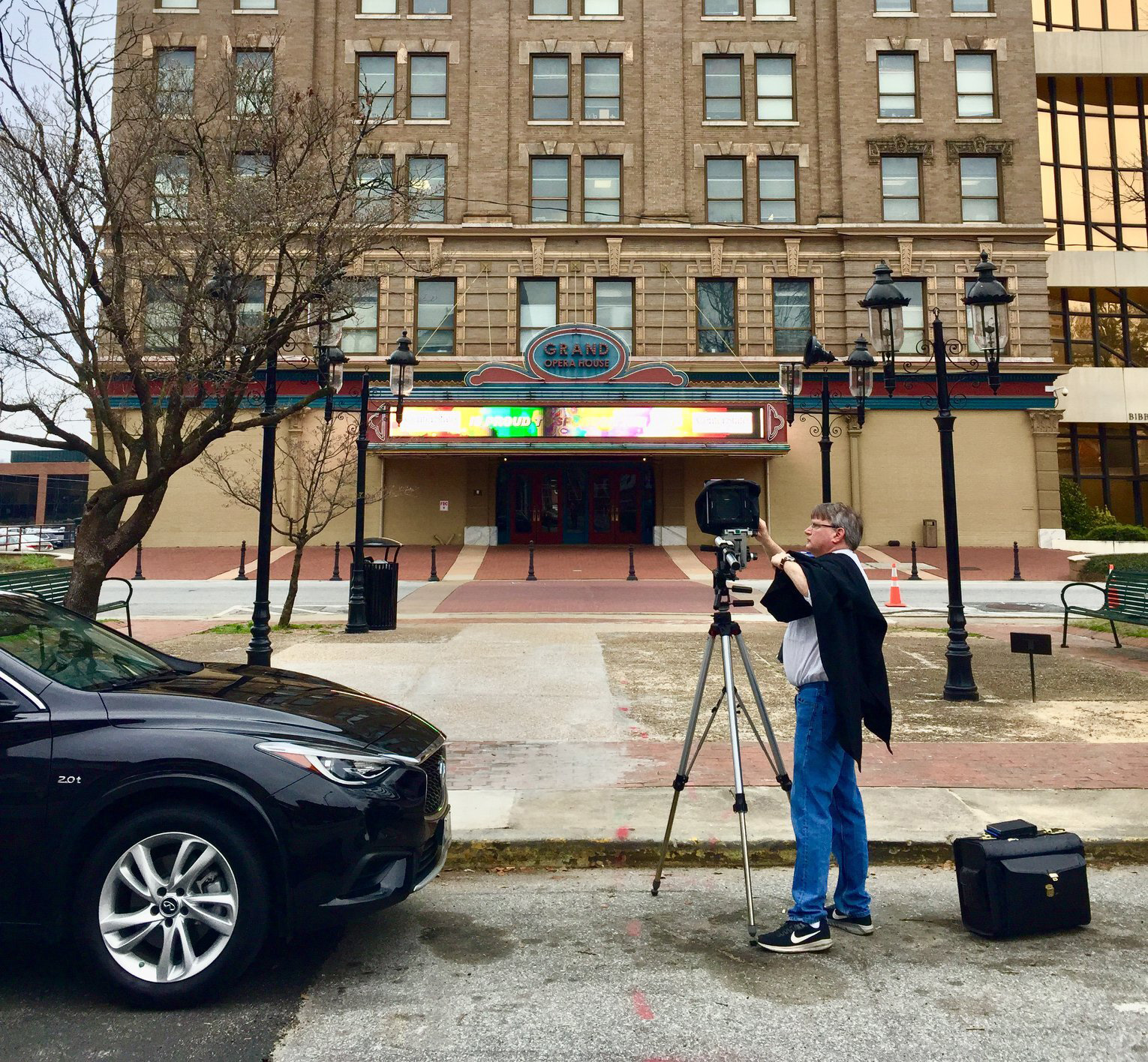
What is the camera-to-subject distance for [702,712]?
8203 millimetres

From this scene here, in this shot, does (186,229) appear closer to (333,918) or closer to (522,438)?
(333,918)

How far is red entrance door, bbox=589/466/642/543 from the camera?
31781mm

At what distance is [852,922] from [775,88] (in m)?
34.0

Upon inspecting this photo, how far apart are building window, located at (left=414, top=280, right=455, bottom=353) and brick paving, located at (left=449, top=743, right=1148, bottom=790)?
1031 inches

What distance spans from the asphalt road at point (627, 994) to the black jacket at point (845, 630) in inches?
37.9

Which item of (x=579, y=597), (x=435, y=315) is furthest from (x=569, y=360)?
(x=579, y=597)

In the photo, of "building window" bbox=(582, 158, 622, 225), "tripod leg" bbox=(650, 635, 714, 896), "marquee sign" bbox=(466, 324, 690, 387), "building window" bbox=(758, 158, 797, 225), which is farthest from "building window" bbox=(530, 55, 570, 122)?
"tripod leg" bbox=(650, 635, 714, 896)

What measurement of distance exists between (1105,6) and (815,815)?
4414 cm

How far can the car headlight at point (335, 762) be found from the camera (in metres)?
3.47

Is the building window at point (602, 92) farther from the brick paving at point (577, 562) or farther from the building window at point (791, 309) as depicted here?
A: the brick paving at point (577, 562)

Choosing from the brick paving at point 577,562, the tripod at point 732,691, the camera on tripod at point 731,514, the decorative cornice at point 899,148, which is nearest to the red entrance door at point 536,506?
the brick paving at point 577,562

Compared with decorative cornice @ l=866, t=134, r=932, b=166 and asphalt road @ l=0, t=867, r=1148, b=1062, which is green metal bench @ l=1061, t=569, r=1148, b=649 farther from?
decorative cornice @ l=866, t=134, r=932, b=166

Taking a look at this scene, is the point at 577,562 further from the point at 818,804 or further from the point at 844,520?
the point at 818,804

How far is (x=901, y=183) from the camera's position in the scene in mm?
31797
